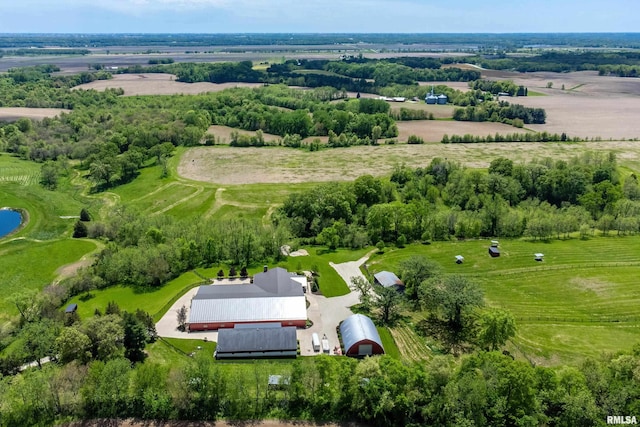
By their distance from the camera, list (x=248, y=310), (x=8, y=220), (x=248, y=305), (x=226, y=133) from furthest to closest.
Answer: (x=226, y=133) → (x=8, y=220) → (x=248, y=305) → (x=248, y=310)

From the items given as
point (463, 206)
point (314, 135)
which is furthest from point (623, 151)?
point (314, 135)

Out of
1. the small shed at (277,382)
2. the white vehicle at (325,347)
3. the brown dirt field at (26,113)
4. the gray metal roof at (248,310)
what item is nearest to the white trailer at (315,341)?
the white vehicle at (325,347)

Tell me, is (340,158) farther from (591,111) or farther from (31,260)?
(591,111)

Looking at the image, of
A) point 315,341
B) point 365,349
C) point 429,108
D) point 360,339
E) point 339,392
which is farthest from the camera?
point 429,108

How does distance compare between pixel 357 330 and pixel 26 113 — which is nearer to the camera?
pixel 357 330

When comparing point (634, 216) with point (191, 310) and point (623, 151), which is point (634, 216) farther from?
point (191, 310)

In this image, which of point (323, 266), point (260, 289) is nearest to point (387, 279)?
point (323, 266)
